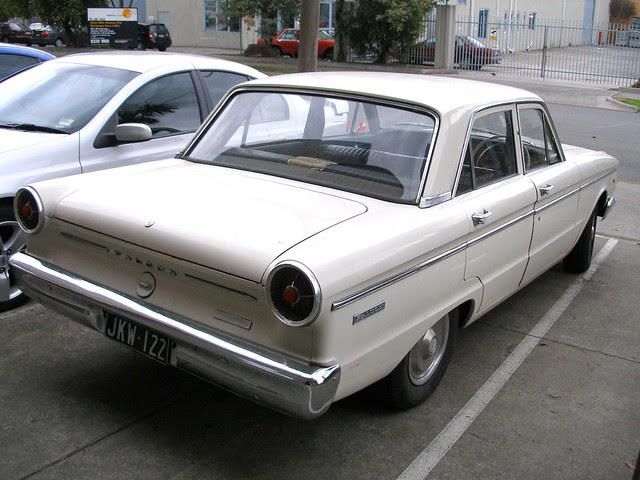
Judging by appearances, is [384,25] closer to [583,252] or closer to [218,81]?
[218,81]

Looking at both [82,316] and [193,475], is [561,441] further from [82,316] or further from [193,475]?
[82,316]

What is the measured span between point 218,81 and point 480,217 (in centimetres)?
326

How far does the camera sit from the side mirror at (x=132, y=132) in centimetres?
516

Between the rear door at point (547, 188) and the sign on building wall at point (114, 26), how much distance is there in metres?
20.6

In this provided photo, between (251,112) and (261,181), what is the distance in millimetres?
805

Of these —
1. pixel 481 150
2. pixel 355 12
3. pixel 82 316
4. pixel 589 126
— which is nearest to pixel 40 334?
pixel 82 316

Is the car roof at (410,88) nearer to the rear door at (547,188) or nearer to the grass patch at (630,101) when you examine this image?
the rear door at (547,188)

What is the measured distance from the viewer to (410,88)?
423 centimetres

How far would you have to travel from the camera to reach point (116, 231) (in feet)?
11.3

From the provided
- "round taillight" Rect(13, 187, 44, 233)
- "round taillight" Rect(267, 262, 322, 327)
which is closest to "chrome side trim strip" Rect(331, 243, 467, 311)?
"round taillight" Rect(267, 262, 322, 327)

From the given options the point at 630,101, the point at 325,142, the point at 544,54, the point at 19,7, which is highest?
the point at 19,7

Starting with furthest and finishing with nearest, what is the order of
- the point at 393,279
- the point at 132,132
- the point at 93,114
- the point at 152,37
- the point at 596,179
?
1. the point at 152,37
2. the point at 596,179
3. the point at 93,114
4. the point at 132,132
5. the point at 393,279

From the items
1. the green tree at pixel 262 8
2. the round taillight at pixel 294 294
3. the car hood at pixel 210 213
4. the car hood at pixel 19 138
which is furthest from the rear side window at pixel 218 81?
the green tree at pixel 262 8

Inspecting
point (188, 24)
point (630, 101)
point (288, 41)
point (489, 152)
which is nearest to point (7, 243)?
point (489, 152)
